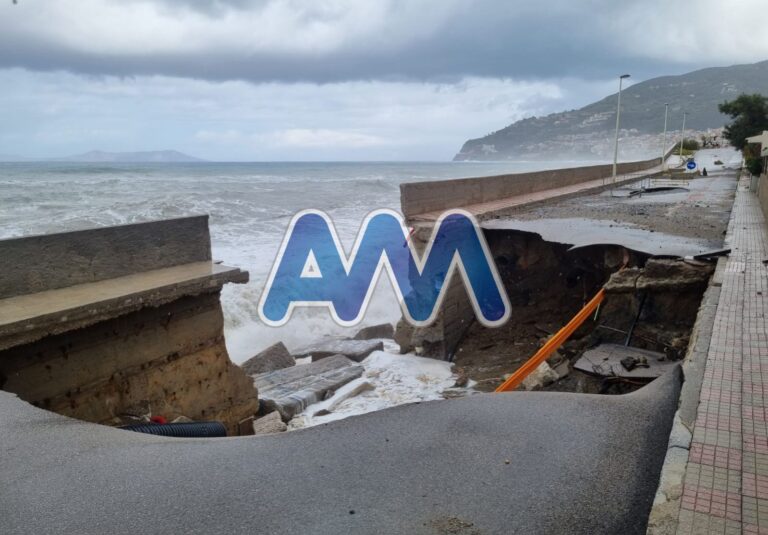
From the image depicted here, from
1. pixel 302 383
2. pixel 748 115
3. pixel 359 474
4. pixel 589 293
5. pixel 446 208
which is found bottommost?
pixel 302 383

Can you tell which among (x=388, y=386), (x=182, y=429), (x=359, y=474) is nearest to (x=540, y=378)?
(x=388, y=386)

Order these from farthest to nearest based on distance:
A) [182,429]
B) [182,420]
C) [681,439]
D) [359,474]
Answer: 1. [182,420]
2. [182,429]
3. [681,439]
4. [359,474]

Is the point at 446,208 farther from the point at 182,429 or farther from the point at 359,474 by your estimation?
the point at 359,474

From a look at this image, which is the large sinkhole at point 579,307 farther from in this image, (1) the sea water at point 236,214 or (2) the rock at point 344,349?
(1) the sea water at point 236,214

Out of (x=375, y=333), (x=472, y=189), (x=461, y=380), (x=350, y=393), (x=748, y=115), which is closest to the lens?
(x=350, y=393)

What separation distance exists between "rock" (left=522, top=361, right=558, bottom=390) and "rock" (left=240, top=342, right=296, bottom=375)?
5.03m

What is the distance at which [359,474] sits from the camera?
326 centimetres

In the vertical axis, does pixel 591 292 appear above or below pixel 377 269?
above

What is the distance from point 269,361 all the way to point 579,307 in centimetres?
633

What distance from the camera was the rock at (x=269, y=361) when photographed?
10.5 m

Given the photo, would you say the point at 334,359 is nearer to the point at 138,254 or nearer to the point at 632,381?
the point at 138,254

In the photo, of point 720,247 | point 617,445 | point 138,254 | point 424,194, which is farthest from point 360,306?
point 617,445

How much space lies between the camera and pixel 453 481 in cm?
318

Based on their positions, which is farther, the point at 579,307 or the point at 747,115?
the point at 747,115
